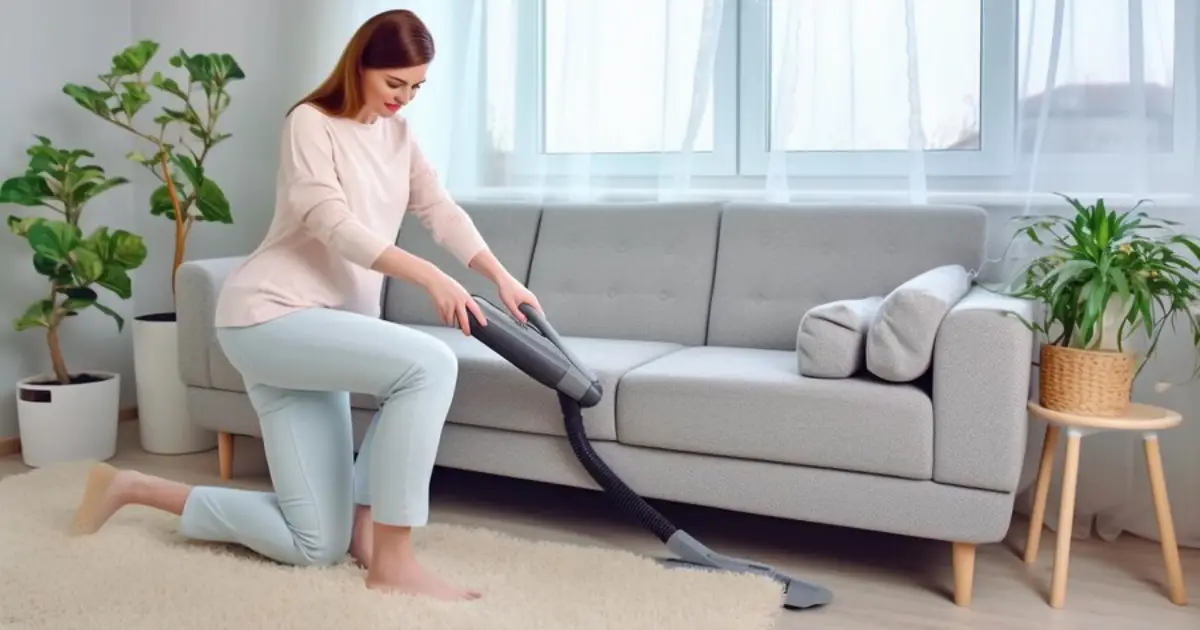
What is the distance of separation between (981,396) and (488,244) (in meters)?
1.58

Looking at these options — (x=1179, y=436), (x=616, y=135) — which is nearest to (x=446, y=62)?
(x=616, y=135)

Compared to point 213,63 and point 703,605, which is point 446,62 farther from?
point 703,605

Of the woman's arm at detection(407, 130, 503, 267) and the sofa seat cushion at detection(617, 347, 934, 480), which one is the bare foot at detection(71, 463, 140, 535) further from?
Answer: the sofa seat cushion at detection(617, 347, 934, 480)

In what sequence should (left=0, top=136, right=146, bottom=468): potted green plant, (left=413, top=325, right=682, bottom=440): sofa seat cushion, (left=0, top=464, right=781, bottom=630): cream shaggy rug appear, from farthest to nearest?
(left=0, top=136, right=146, bottom=468): potted green plant → (left=413, top=325, right=682, bottom=440): sofa seat cushion → (left=0, top=464, right=781, bottom=630): cream shaggy rug

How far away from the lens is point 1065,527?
2123 mm

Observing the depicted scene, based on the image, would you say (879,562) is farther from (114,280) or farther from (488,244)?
(114,280)

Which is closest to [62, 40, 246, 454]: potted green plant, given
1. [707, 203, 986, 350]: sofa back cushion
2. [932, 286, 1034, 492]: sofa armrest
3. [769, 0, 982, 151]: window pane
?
[707, 203, 986, 350]: sofa back cushion

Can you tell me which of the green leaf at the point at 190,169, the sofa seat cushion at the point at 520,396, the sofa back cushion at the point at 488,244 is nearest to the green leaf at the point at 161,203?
the green leaf at the point at 190,169

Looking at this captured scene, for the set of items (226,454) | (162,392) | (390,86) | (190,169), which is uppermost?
(390,86)

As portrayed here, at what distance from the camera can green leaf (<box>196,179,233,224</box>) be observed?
11.0 ft

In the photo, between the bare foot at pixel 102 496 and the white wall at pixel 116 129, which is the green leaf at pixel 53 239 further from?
the bare foot at pixel 102 496

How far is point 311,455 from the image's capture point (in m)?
2.20

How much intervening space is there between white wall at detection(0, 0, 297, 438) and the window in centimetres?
90

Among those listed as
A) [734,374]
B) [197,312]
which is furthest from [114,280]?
[734,374]
